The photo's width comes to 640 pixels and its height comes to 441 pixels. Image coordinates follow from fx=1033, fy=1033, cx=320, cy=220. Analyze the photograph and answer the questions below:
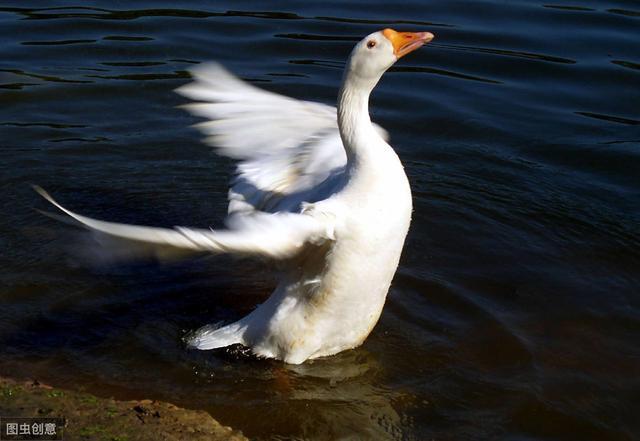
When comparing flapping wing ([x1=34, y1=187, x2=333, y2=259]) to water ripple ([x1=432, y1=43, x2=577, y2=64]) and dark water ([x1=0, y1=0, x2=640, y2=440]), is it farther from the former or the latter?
water ripple ([x1=432, y1=43, x2=577, y2=64])

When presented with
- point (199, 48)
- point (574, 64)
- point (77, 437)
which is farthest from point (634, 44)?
point (77, 437)

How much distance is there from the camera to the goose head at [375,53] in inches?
211

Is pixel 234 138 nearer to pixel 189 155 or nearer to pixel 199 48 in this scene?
pixel 189 155

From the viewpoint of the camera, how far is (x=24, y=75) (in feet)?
32.2

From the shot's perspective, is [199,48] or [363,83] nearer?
[363,83]

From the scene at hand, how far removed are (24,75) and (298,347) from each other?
209 inches

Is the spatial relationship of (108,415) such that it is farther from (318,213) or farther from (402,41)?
(402,41)

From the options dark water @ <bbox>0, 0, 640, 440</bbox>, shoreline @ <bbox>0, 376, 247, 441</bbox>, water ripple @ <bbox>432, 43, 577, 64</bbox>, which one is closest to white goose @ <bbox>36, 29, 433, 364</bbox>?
dark water @ <bbox>0, 0, 640, 440</bbox>

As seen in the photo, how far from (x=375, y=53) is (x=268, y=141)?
1.23 meters

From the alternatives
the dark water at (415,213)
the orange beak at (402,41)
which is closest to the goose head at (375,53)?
the orange beak at (402,41)

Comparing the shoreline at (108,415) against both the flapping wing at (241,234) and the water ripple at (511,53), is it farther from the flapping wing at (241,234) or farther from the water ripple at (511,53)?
the water ripple at (511,53)

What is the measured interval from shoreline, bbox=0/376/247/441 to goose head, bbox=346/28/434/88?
1.92m

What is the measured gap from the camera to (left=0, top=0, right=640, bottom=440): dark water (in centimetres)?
562

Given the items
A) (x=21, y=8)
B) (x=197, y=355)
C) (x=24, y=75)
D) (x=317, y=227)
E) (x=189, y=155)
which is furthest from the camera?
(x=21, y=8)
